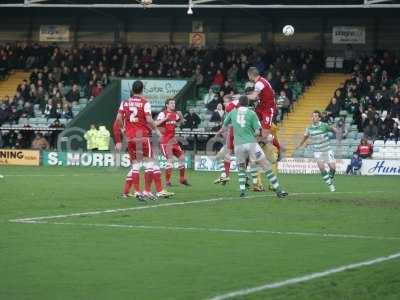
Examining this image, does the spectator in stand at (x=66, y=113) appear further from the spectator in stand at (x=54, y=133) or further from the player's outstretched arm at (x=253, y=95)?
the player's outstretched arm at (x=253, y=95)

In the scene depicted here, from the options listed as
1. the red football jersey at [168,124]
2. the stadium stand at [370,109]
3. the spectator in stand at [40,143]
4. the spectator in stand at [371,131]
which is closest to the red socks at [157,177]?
the red football jersey at [168,124]

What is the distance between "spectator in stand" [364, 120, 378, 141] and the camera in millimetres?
38500

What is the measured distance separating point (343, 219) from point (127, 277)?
6.80 meters

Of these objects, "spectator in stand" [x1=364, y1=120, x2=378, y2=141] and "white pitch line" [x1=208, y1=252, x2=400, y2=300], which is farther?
"spectator in stand" [x1=364, y1=120, x2=378, y2=141]

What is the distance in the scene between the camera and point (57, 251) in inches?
458

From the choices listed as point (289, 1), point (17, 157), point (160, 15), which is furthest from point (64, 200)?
point (160, 15)

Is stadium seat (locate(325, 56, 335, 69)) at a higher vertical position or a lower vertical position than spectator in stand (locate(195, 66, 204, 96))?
higher

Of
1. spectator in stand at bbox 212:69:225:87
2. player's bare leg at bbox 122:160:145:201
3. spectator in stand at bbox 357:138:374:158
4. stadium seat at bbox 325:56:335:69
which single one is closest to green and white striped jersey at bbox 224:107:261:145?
player's bare leg at bbox 122:160:145:201

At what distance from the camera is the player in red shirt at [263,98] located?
20.8 meters

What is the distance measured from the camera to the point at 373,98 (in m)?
40.0

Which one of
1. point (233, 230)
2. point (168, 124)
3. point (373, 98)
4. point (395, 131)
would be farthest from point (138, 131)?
point (373, 98)

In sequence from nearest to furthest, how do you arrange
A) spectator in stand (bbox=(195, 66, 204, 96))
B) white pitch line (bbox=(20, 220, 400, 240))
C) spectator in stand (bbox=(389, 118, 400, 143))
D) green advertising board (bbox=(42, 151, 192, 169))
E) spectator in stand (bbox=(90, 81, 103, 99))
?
white pitch line (bbox=(20, 220, 400, 240))
spectator in stand (bbox=(389, 118, 400, 143))
green advertising board (bbox=(42, 151, 192, 169))
spectator in stand (bbox=(195, 66, 204, 96))
spectator in stand (bbox=(90, 81, 103, 99))

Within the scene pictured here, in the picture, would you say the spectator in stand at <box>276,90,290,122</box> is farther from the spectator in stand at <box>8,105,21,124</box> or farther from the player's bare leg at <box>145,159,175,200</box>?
the player's bare leg at <box>145,159,175,200</box>

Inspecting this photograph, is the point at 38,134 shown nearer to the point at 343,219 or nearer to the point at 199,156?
the point at 199,156
